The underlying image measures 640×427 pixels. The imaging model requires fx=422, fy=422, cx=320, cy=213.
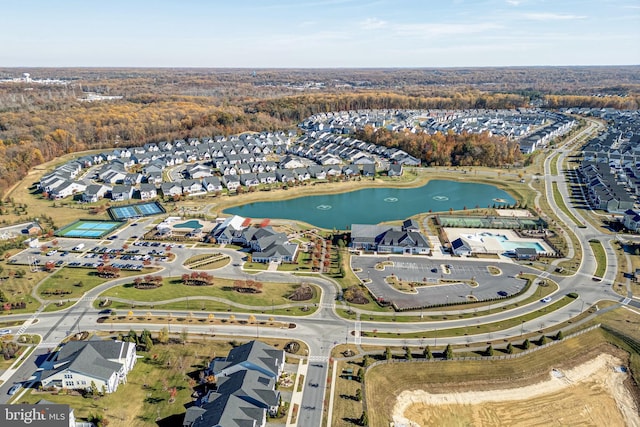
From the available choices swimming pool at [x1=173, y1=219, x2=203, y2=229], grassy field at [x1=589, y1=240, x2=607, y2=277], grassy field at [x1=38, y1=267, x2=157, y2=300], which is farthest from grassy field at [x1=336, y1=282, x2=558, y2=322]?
swimming pool at [x1=173, y1=219, x2=203, y2=229]

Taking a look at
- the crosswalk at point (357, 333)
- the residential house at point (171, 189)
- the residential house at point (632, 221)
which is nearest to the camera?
the crosswalk at point (357, 333)

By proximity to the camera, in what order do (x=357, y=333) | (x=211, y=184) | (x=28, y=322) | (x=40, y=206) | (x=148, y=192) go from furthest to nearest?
1. (x=211, y=184)
2. (x=148, y=192)
3. (x=40, y=206)
4. (x=28, y=322)
5. (x=357, y=333)

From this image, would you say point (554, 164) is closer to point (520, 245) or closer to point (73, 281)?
point (520, 245)

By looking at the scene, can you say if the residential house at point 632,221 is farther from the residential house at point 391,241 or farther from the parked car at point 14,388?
the parked car at point 14,388

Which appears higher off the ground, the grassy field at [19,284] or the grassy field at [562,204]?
the grassy field at [562,204]

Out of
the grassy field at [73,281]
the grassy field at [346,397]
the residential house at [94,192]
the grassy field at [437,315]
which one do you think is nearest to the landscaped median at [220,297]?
the grassy field at [73,281]

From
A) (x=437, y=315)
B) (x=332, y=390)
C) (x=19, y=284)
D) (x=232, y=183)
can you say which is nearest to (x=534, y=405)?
(x=437, y=315)
